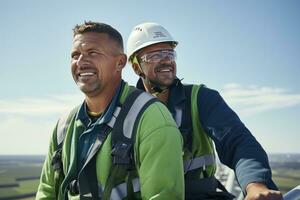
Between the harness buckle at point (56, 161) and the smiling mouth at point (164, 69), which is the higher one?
the smiling mouth at point (164, 69)

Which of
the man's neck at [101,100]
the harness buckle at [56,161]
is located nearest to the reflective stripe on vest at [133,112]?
the man's neck at [101,100]

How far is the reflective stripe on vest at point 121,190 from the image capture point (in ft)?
11.8

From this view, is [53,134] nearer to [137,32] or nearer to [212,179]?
[212,179]

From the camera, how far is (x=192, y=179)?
177 inches

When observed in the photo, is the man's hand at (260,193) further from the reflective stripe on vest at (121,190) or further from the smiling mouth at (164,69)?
the smiling mouth at (164,69)

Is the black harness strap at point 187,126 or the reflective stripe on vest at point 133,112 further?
the black harness strap at point 187,126

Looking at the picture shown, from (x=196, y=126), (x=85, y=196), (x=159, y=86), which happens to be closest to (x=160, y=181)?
(x=85, y=196)

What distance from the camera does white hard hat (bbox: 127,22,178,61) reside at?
21.2 feet

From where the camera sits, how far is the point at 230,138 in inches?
160

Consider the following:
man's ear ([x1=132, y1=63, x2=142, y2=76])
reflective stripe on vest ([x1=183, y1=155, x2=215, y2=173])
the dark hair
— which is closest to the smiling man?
the dark hair

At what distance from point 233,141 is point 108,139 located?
1.49 meters

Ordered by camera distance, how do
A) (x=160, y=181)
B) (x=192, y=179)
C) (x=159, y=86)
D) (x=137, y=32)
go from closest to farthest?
(x=160, y=181), (x=192, y=179), (x=159, y=86), (x=137, y=32)

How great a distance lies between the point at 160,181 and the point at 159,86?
244cm

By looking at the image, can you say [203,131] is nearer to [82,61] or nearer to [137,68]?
[82,61]
